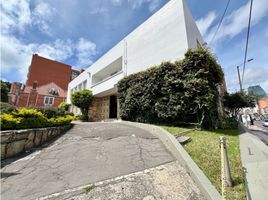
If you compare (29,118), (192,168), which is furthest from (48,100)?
(192,168)

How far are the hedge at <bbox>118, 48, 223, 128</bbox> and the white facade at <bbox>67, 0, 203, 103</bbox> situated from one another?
1704 millimetres

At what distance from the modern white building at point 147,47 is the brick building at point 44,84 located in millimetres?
15177

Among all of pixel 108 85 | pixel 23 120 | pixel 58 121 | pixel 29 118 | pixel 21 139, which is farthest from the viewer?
pixel 108 85

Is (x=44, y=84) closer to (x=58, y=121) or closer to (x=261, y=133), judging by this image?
(x=58, y=121)

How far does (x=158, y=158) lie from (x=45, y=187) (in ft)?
9.20

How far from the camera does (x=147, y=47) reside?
38.7ft

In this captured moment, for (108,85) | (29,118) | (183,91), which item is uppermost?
(108,85)

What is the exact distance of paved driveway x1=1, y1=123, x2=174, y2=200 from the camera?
2.97 metres

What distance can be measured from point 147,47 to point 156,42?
92 centimetres

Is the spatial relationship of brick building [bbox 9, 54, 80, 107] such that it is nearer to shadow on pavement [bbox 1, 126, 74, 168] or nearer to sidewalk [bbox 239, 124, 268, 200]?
shadow on pavement [bbox 1, 126, 74, 168]

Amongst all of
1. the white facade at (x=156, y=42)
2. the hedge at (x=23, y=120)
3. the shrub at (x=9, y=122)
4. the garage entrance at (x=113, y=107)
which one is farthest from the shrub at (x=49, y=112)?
the garage entrance at (x=113, y=107)

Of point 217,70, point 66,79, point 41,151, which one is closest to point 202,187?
point 41,151

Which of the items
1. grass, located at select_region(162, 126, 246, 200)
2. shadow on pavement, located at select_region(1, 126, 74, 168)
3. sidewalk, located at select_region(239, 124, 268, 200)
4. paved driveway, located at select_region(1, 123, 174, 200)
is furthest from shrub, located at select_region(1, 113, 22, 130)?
sidewalk, located at select_region(239, 124, 268, 200)

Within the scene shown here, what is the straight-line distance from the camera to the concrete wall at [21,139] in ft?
14.8
